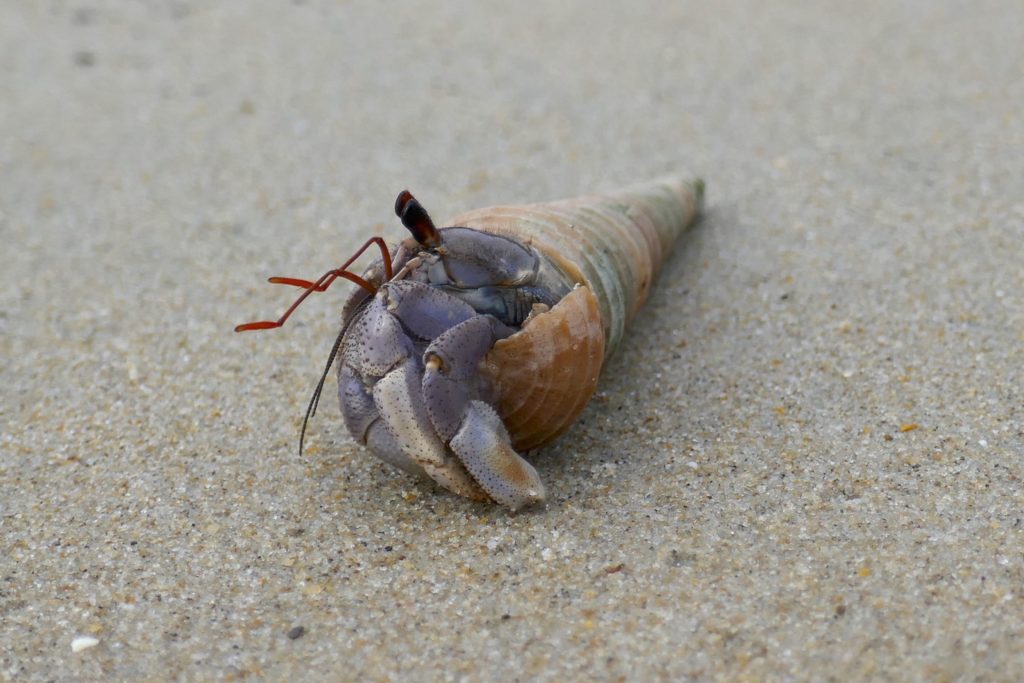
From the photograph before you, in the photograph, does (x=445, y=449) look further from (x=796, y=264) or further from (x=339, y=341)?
(x=796, y=264)

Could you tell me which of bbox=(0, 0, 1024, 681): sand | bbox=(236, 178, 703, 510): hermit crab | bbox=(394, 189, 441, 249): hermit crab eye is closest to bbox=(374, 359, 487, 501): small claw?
bbox=(236, 178, 703, 510): hermit crab

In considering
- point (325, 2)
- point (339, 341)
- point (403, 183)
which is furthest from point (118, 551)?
point (325, 2)

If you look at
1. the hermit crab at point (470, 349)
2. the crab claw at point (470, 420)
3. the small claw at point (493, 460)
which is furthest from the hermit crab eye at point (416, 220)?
the small claw at point (493, 460)

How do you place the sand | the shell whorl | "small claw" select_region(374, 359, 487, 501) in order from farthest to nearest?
the shell whorl < "small claw" select_region(374, 359, 487, 501) < the sand

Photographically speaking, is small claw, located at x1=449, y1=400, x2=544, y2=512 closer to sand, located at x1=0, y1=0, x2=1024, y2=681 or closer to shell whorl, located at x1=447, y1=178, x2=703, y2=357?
sand, located at x1=0, y1=0, x2=1024, y2=681

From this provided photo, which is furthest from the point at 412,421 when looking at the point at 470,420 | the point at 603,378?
the point at 603,378

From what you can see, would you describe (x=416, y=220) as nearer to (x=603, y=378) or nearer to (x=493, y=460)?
(x=493, y=460)
